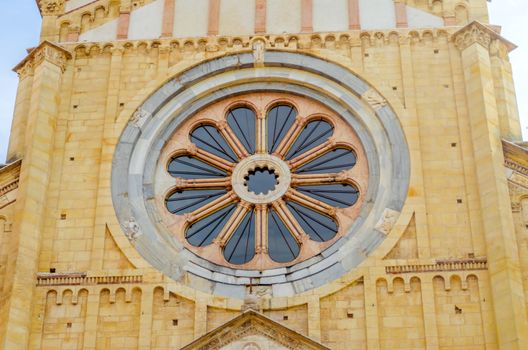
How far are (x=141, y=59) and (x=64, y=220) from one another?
14.5 ft

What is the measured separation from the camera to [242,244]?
1004 inches

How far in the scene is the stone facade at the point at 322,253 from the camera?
77.5 ft

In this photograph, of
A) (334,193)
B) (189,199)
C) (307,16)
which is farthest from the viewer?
(307,16)

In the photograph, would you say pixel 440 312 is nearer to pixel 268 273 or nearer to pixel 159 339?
pixel 268 273

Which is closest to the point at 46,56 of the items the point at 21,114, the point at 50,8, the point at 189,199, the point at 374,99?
the point at 21,114

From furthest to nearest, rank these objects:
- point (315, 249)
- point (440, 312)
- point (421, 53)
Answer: point (421, 53) < point (315, 249) < point (440, 312)

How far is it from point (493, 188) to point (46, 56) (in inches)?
406

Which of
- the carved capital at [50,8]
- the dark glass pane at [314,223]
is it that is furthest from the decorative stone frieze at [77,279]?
the carved capital at [50,8]

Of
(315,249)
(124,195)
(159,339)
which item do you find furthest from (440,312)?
(124,195)

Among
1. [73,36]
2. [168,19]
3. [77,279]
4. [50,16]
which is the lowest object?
[77,279]

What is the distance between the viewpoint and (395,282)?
24031 millimetres

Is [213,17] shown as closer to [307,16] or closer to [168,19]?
[168,19]

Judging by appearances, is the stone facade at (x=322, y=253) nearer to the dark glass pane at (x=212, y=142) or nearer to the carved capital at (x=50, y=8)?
the carved capital at (x=50, y=8)

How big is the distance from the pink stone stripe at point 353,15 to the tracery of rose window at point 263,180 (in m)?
2.08
